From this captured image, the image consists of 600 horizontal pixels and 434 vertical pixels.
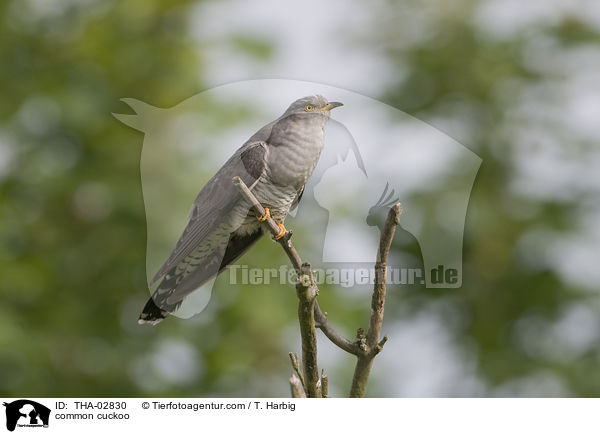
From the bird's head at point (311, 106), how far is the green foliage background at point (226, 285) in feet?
8.72

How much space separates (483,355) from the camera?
200 inches

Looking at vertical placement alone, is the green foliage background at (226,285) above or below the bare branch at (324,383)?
above

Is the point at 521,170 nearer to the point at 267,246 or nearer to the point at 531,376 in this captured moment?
the point at 531,376

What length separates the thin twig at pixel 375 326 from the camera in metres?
1.92

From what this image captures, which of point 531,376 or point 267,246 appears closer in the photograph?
point 267,246

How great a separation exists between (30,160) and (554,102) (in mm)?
4320

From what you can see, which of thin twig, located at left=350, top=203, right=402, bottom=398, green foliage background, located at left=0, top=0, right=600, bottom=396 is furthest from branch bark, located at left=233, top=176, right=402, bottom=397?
green foliage background, located at left=0, top=0, right=600, bottom=396

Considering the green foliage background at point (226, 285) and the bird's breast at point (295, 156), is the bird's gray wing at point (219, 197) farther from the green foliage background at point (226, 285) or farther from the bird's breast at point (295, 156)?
the green foliage background at point (226, 285)

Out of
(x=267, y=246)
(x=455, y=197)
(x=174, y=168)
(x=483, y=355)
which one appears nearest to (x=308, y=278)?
(x=267, y=246)
